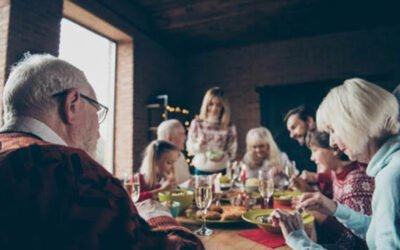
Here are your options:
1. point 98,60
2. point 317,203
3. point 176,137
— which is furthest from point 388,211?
point 98,60

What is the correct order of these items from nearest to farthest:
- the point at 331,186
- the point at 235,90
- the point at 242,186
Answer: the point at 331,186 < the point at 242,186 < the point at 235,90

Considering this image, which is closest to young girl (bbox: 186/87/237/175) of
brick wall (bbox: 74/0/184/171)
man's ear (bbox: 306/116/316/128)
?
man's ear (bbox: 306/116/316/128)

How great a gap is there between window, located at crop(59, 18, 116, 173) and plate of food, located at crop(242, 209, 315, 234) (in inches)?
92.1

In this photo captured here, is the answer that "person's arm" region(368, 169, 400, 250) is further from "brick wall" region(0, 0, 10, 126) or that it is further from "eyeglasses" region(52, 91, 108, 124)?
"brick wall" region(0, 0, 10, 126)

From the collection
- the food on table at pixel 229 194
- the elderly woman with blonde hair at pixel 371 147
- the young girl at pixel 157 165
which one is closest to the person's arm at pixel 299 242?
the elderly woman with blonde hair at pixel 371 147

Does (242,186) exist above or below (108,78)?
below

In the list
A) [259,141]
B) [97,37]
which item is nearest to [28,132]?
[259,141]

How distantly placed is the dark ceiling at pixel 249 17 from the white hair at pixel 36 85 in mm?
3390

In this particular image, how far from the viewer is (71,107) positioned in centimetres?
85

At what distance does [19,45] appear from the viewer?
2734 millimetres

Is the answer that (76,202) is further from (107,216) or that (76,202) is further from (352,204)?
(352,204)

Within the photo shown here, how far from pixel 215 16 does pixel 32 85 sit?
3.95 meters

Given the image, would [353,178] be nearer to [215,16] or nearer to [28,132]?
[28,132]

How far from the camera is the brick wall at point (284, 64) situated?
15.1 ft
